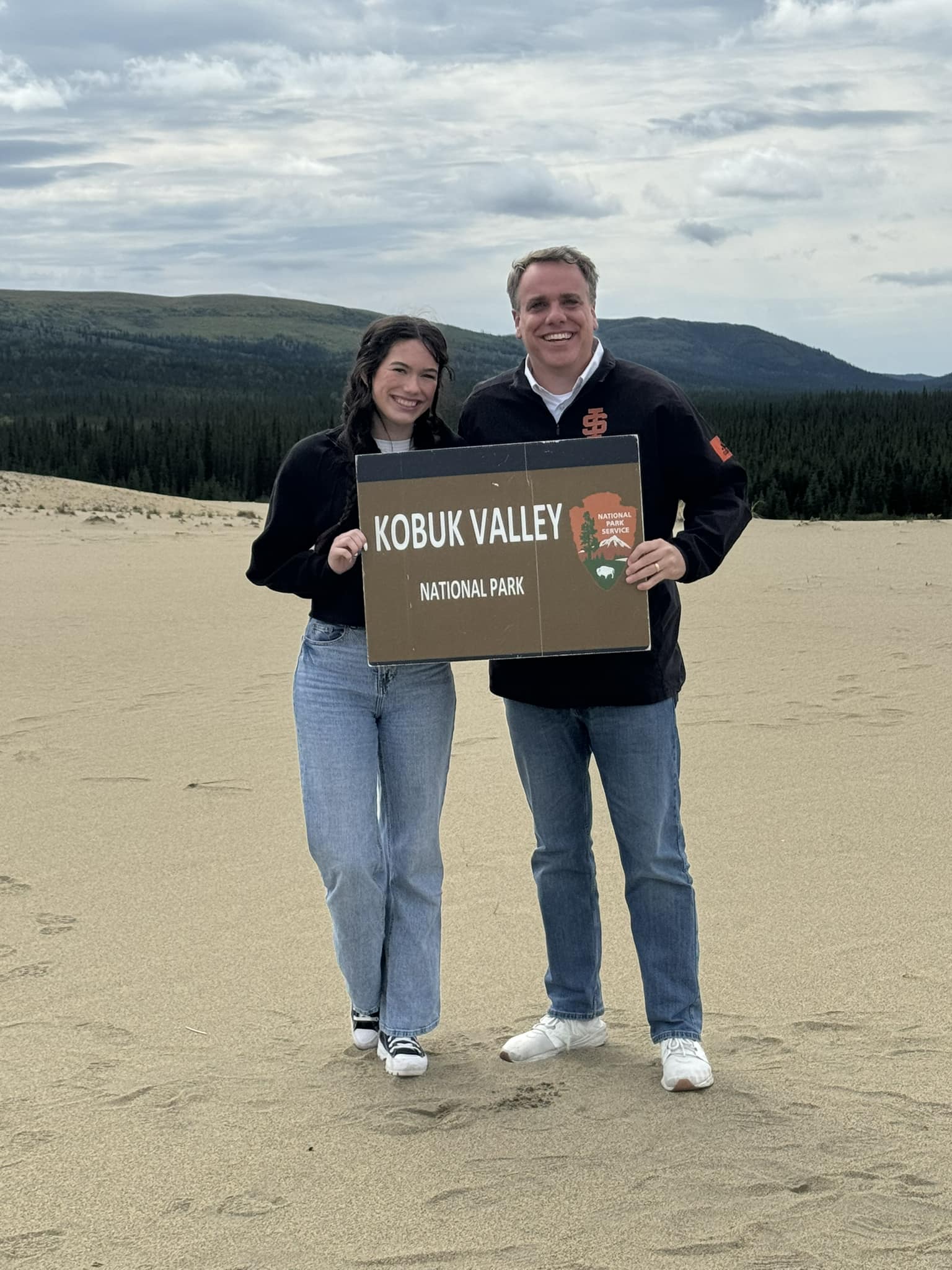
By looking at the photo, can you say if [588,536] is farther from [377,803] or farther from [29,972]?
[29,972]

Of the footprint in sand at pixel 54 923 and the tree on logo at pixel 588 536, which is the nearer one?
the tree on logo at pixel 588 536

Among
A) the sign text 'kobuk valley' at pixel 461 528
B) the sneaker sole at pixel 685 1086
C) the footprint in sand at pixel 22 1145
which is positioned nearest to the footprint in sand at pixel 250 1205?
the footprint in sand at pixel 22 1145

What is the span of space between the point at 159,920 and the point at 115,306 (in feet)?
628

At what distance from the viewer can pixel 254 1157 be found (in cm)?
338

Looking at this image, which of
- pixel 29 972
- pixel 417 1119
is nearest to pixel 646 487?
pixel 417 1119

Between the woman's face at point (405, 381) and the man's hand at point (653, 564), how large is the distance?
2.32ft

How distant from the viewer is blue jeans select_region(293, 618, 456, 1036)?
3.81m

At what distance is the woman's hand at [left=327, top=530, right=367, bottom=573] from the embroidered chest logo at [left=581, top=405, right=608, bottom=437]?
650mm

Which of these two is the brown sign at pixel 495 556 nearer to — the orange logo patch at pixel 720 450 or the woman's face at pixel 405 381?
the woman's face at pixel 405 381

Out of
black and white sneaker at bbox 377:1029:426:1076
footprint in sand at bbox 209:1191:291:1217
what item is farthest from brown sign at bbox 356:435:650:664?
footprint in sand at bbox 209:1191:291:1217

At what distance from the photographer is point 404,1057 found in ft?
12.5

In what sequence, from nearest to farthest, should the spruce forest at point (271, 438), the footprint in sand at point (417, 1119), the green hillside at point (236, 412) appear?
the footprint in sand at point (417, 1119)
the spruce forest at point (271, 438)
the green hillside at point (236, 412)

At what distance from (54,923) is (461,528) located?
7.93ft

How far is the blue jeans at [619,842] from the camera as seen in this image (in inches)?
148
